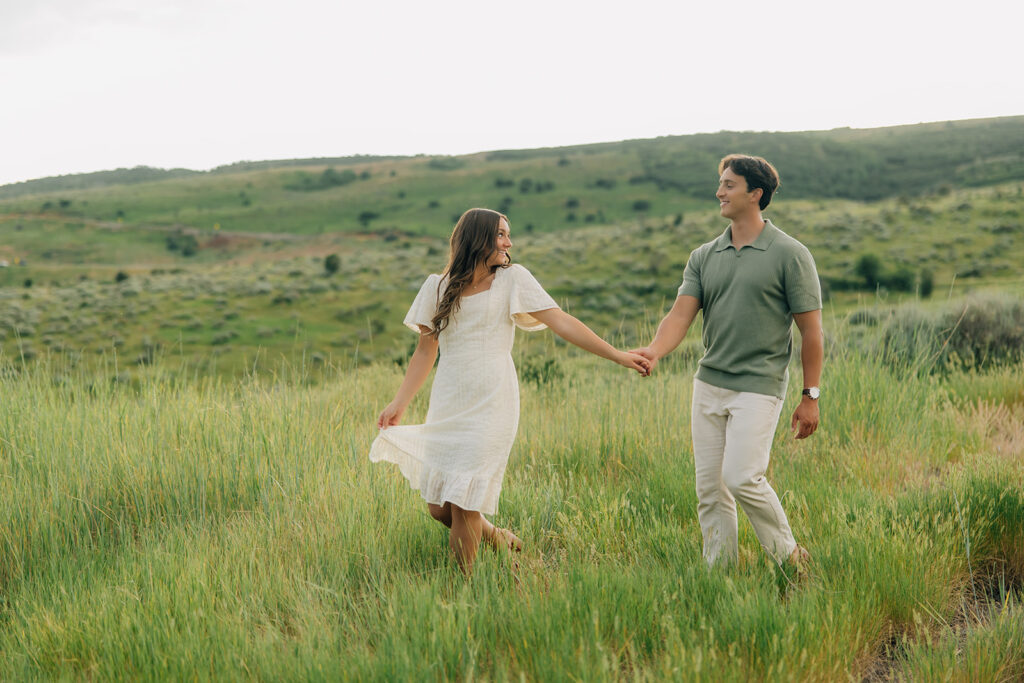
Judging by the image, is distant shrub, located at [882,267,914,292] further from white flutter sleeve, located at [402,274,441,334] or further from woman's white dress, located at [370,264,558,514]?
white flutter sleeve, located at [402,274,441,334]

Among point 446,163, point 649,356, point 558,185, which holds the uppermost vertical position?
point 446,163

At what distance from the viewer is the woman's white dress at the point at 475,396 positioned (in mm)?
3854

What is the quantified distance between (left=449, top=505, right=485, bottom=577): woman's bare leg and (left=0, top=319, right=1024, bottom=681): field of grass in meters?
0.11

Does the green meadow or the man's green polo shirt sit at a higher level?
the man's green polo shirt

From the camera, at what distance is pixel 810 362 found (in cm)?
395

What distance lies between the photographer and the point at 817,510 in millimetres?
4758

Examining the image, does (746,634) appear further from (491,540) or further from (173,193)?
(173,193)

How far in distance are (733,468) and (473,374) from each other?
1.35 meters

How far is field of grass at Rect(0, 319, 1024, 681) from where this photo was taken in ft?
9.95

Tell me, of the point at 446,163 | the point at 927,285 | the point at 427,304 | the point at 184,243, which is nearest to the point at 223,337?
the point at 927,285

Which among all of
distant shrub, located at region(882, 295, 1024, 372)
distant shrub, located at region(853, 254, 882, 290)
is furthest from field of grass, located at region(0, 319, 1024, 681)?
distant shrub, located at region(853, 254, 882, 290)

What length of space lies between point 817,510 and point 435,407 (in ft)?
8.17

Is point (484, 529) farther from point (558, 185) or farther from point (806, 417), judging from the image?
point (558, 185)

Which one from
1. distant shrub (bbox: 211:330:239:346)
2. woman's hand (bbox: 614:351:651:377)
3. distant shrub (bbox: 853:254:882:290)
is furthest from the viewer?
distant shrub (bbox: 853:254:882:290)
